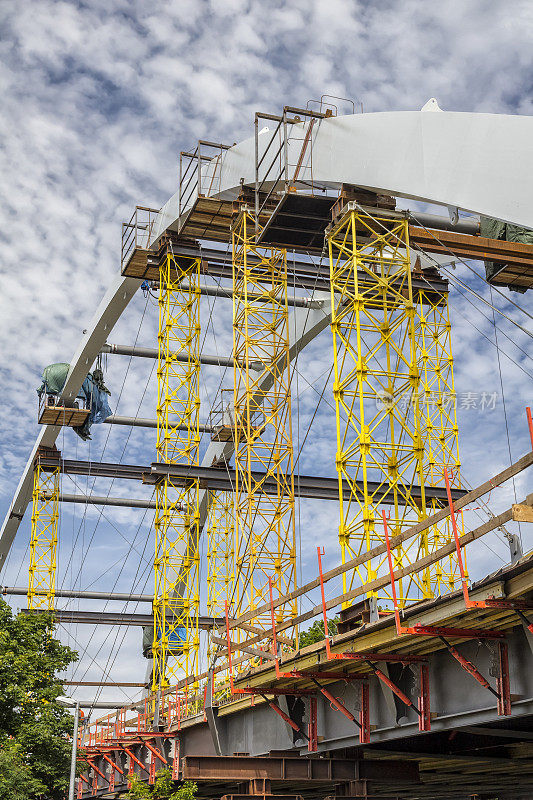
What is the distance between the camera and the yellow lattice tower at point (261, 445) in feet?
131

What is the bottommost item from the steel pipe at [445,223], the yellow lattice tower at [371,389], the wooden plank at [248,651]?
the wooden plank at [248,651]

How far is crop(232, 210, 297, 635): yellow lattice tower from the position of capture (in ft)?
131

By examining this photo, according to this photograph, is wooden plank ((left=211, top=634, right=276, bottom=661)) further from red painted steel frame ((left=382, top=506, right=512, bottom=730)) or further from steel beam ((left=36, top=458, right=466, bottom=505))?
steel beam ((left=36, top=458, right=466, bottom=505))

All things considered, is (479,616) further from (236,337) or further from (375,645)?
(236,337)

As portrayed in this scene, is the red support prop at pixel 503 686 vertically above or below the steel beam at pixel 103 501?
below

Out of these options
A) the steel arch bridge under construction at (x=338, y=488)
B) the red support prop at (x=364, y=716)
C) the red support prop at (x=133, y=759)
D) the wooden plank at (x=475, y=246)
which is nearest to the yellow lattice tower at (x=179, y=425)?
the steel arch bridge under construction at (x=338, y=488)

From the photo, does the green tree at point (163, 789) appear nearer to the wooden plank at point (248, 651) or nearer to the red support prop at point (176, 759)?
the red support prop at point (176, 759)

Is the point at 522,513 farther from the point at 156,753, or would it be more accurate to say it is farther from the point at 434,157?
the point at 156,753

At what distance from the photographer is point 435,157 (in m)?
25.4

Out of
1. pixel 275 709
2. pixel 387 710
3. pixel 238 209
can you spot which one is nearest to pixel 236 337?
pixel 238 209

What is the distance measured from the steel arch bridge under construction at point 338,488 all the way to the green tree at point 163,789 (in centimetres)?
59

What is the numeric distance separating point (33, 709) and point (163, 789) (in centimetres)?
628

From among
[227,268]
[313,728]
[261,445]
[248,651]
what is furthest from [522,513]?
[227,268]

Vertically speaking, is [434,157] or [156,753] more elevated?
[434,157]
